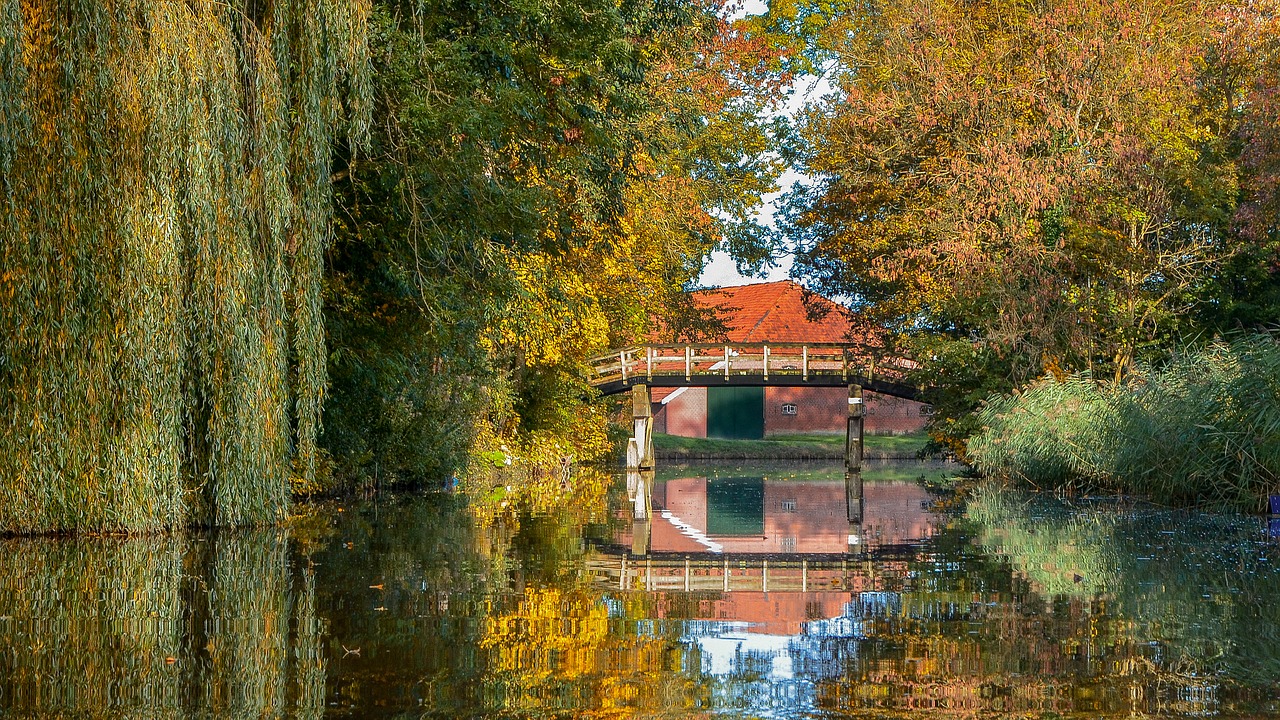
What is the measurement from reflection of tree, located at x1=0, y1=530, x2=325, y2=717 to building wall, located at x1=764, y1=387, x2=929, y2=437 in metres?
45.4

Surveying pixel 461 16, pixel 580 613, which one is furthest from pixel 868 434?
pixel 580 613

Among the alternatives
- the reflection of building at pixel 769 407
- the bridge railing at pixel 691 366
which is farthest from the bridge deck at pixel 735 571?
the reflection of building at pixel 769 407

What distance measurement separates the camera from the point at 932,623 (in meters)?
7.70

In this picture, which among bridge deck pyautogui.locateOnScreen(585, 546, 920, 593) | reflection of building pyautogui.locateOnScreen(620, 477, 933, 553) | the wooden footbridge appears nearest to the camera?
bridge deck pyautogui.locateOnScreen(585, 546, 920, 593)

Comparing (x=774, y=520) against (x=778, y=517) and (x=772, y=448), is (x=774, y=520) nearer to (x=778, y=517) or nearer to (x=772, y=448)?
(x=778, y=517)

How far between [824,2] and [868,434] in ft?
69.2

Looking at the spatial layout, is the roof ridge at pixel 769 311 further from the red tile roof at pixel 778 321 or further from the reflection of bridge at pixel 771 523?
the reflection of bridge at pixel 771 523

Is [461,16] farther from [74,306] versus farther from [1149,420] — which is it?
[1149,420]

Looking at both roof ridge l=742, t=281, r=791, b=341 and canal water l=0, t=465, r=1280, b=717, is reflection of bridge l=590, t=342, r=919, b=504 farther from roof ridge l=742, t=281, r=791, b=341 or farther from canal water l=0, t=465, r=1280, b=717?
canal water l=0, t=465, r=1280, b=717

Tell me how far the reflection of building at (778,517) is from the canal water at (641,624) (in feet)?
0.53

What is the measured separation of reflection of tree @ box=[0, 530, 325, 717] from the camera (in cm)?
554

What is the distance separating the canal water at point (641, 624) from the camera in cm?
555

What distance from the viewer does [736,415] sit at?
2224 inches

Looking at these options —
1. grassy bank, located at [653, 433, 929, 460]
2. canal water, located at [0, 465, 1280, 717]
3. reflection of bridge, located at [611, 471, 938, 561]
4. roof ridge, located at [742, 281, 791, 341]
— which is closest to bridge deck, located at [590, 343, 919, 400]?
reflection of bridge, located at [611, 471, 938, 561]
